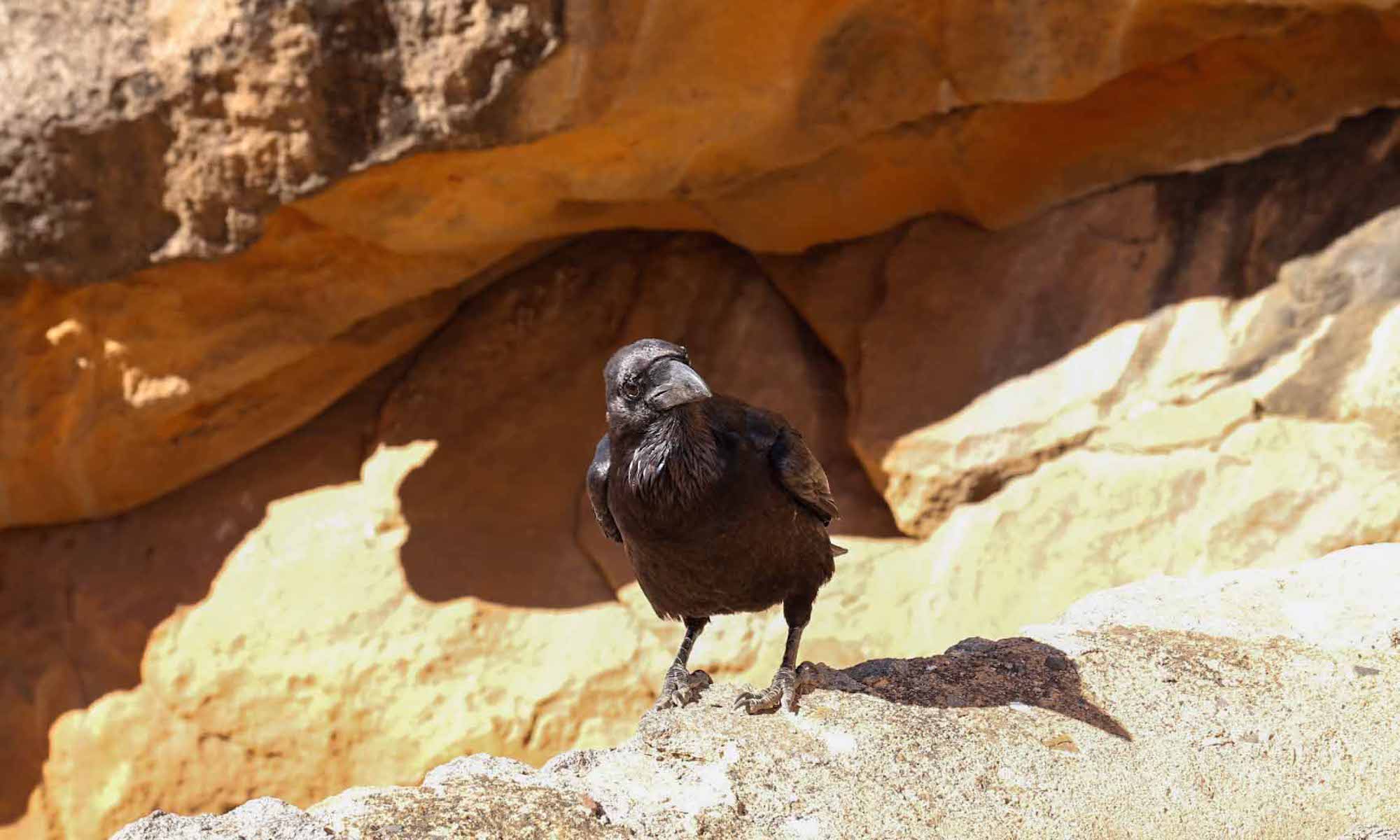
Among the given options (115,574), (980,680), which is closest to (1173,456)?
(980,680)

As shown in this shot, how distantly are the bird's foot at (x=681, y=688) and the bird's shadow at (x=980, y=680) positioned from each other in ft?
0.99

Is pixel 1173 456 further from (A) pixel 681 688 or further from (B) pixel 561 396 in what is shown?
(B) pixel 561 396

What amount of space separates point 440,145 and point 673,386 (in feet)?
7.77

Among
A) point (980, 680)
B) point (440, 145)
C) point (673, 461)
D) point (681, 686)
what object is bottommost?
point (681, 686)

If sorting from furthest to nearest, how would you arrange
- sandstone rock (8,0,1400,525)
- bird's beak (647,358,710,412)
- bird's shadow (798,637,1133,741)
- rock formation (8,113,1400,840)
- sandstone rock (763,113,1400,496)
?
sandstone rock (763,113,1400,496) < rock formation (8,113,1400,840) < sandstone rock (8,0,1400,525) < bird's shadow (798,637,1133,741) < bird's beak (647,358,710,412)

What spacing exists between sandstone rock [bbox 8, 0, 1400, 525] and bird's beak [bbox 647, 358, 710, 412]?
2102mm

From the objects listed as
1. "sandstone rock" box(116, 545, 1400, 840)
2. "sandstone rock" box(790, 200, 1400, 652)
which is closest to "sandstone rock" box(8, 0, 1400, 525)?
"sandstone rock" box(790, 200, 1400, 652)

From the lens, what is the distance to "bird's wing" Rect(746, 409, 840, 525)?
10.8 feet

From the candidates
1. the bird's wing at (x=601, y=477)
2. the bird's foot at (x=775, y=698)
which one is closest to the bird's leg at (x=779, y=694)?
the bird's foot at (x=775, y=698)

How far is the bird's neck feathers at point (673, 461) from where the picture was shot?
10.1 feet

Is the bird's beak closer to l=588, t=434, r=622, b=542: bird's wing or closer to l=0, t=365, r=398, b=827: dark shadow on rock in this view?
l=588, t=434, r=622, b=542: bird's wing

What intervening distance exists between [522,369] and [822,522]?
3.47 meters

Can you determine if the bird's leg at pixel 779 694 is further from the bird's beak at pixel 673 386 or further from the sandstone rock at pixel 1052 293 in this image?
the sandstone rock at pixel 1052 293

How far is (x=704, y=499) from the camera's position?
3.12 meters
